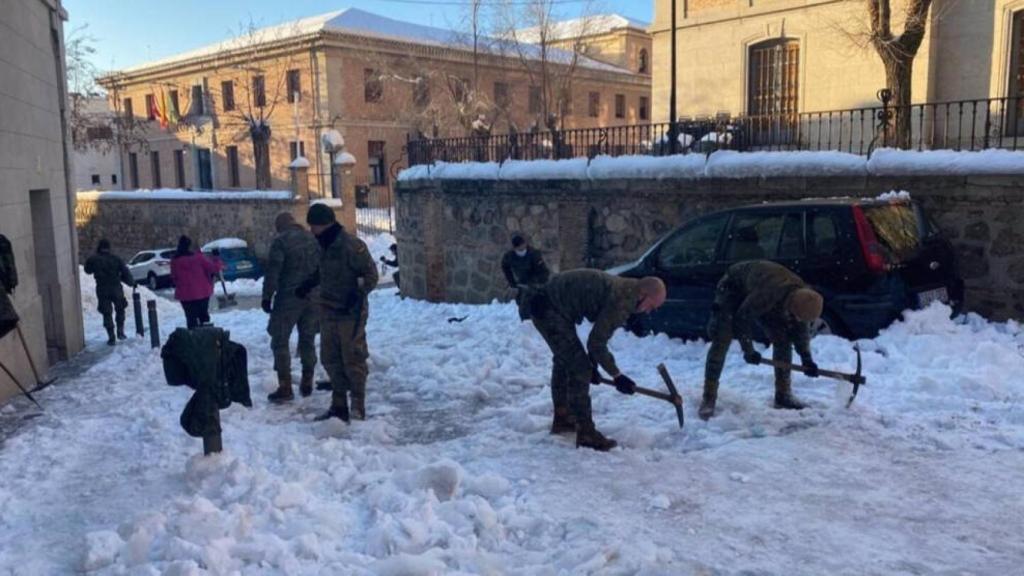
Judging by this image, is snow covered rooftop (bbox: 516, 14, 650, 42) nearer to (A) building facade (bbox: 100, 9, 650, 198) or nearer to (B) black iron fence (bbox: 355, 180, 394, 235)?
(A) building facade (bbox: 100, 9, 650, 198)

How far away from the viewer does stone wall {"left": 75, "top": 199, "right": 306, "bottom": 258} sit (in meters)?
28.3

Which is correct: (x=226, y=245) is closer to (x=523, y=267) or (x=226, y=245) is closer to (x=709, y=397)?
(x=523, y=267)

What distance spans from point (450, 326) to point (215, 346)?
6.41 m

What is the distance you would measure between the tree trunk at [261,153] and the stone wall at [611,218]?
80.0 ft

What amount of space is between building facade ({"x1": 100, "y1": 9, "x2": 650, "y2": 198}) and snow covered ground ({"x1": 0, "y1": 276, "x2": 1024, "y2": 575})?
26.1m

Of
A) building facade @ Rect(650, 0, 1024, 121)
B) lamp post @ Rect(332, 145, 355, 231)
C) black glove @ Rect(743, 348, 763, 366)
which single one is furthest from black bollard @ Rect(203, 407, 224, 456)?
lamp post @ Rect(332, 145, 355, 231)

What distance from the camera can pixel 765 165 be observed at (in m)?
9.81

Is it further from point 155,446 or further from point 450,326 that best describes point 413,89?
point 155,446

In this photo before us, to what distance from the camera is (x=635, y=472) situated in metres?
5.35

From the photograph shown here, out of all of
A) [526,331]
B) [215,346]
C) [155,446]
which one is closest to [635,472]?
[215,346]

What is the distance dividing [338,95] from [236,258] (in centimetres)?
1361

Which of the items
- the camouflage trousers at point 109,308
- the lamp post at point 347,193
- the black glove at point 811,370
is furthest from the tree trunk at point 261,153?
the black glove at point 811,370

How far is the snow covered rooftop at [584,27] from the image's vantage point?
117 ft

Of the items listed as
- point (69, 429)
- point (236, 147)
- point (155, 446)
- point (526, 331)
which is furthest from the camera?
point (236, 147)
